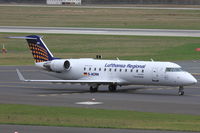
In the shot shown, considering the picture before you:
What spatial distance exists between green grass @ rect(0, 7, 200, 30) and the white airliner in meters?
65.0

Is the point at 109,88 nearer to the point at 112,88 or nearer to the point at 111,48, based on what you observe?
the point at 112,88

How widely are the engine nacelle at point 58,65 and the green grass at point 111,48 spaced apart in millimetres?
20565

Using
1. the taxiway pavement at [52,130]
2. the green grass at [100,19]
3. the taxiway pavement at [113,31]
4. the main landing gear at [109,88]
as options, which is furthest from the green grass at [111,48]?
the taxiway pavement at [52,130]

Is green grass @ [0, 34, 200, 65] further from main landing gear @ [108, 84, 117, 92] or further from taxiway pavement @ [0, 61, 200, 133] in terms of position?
main landing gear @ [108, 84, 117, 92]

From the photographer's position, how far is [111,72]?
47.4 metres

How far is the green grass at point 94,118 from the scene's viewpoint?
3105 cm

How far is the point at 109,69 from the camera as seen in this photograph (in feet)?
156

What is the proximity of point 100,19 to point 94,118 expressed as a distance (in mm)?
101494

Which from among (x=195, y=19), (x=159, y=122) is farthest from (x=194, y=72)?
(x=195, y=19)

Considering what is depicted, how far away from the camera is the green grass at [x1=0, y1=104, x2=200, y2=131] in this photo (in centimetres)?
3105

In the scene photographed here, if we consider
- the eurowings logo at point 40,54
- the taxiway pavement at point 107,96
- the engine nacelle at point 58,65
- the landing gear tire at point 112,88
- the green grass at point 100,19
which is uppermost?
the green grass at point 100,19

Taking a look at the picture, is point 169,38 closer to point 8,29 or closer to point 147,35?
point 147,35

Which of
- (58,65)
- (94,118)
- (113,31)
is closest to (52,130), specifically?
(94,118)

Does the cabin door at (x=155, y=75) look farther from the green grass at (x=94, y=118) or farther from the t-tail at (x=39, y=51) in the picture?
the t-tail at (x=39, y=51)
